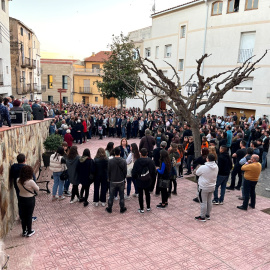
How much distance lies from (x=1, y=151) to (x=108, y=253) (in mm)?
2872

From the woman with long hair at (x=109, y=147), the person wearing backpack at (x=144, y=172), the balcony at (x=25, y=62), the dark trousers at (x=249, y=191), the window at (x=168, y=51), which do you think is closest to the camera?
the person wearing backpack at (x=144, y=172)

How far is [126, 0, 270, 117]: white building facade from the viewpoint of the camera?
752 inches

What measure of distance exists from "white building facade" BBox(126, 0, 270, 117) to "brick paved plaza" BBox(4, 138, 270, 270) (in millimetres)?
15017

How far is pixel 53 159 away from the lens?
6.83 meters

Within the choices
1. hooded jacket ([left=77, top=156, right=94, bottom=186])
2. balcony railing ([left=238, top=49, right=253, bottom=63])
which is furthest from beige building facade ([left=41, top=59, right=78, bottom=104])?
hooded jacket ([left=77, top=156, right=94, bottom=186])

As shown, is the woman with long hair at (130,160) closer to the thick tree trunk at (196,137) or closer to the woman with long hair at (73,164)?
the woman with long hair at (73,164)

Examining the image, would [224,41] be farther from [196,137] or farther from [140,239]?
[140,239]

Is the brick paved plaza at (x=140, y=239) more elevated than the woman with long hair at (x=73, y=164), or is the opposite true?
the woman with long hair at (x=73, y=164)

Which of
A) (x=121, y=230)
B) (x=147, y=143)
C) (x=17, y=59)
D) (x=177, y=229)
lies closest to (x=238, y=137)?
(x=147, y=143)

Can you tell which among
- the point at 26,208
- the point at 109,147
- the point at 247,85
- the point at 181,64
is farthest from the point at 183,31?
the point at 26,208

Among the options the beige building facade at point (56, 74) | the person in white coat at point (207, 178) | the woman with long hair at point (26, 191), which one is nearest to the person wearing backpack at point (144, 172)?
the person in white coat at point (207, 178)

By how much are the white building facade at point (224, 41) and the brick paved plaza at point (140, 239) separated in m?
15.0

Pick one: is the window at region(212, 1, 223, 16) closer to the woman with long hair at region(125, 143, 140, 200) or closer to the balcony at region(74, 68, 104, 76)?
the woman with long hair at region(125, 143, 140, 200)

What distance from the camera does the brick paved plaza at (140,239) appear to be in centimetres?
460
